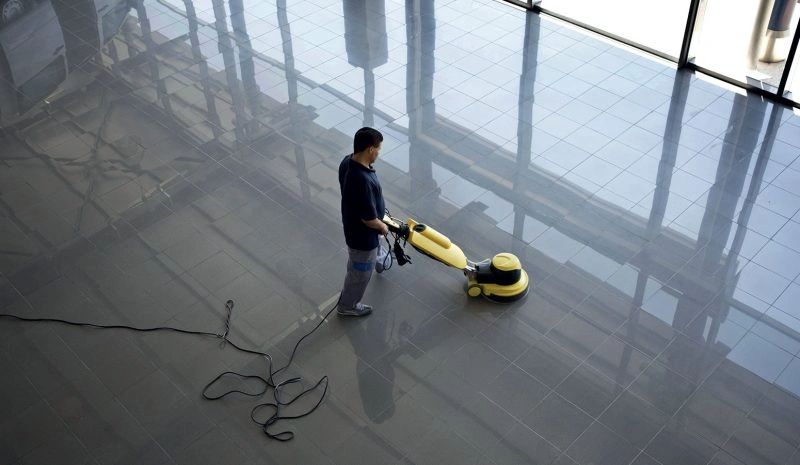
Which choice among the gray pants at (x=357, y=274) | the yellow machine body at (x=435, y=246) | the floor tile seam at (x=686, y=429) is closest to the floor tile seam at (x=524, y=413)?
the floor tile seam at (x=686, y=429)

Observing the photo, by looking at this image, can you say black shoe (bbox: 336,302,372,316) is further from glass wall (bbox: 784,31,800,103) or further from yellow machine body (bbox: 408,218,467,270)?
glass wall (bbox: 784,31,800,103)

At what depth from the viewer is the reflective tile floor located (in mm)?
4520

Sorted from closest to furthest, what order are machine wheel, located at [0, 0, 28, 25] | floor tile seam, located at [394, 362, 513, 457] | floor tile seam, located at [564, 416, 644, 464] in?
floor tile seam, located at [564, 416, 644, 464]
floor tile seam, located at [394, 362, 513, 457]
machine wheel, located at [0, 0, 28, 25]

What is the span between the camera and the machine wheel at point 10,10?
8.46m

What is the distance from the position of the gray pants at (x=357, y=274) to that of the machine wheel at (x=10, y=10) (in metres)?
5.63

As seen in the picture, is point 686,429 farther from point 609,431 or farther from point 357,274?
point 357,274

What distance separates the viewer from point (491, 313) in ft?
16.9

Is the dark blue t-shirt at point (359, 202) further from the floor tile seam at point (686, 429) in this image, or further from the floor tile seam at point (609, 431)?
the floor tile seam at point (686, 429)

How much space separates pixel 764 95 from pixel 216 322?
5087mm

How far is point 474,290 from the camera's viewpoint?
5.18 m

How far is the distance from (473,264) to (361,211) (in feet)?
3.21

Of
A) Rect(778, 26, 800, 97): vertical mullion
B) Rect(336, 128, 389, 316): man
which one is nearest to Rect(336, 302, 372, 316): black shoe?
Rect(336, 128, 389, 316): man

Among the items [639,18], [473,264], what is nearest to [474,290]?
[473,264]

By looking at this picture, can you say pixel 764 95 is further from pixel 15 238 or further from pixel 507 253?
pixel 15 238
